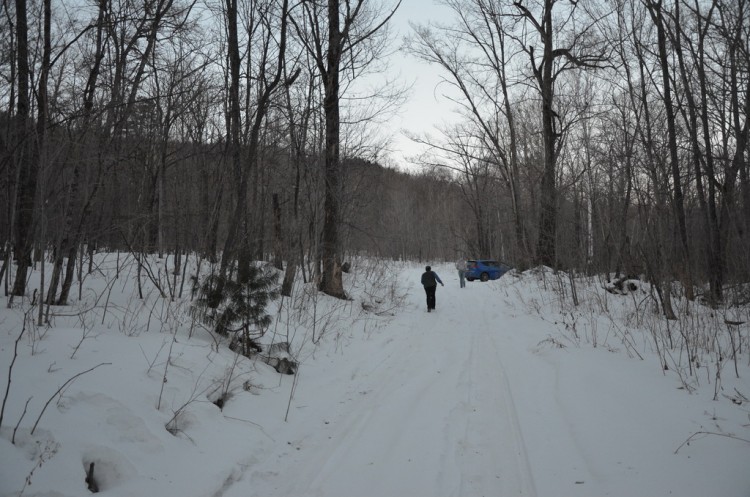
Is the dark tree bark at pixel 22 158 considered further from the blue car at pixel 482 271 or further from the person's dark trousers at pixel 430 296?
the blue car at pixel 482 271

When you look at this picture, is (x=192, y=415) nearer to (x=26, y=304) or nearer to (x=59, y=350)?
(x=59, y=350)

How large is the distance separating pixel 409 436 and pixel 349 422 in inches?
26.8

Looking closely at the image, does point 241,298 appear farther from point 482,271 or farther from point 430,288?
point 482,271

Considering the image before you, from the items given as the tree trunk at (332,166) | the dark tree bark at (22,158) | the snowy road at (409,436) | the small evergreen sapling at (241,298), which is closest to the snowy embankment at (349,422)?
the snowy road at (409,436)

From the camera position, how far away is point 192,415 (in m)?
3.76

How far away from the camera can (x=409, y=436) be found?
3.83 meters

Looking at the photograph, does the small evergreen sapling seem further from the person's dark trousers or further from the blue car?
the blue car

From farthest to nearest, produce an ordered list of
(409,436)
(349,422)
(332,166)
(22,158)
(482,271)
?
(482,271) < (332,166) < (22,158) < (349,422) < (409,436)

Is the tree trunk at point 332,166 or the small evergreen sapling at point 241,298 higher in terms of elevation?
the tree trunk at point 332,166

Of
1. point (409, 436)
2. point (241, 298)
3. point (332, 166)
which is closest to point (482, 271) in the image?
point (332, 166)

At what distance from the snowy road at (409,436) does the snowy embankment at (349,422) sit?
17 millimetres

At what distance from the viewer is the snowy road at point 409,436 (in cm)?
306

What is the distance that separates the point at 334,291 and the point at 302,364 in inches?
230

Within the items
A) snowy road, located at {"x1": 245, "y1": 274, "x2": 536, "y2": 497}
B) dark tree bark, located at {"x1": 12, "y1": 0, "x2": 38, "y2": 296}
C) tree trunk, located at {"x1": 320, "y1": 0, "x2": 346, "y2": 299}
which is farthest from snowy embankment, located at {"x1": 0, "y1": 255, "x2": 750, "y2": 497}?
tree trunk, located at {"x1": 320, "y1": 0, "x2": 346, "y2": 299}
